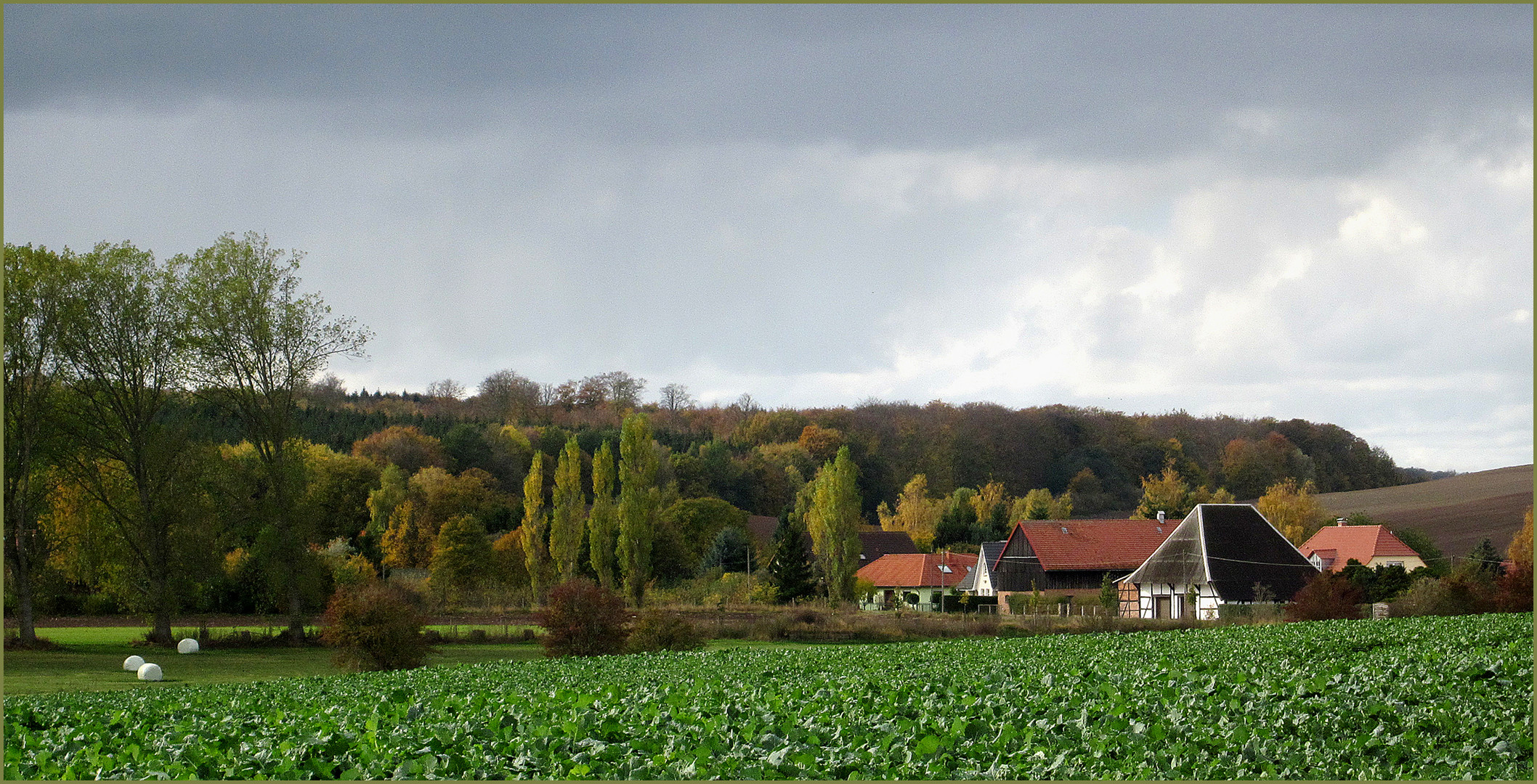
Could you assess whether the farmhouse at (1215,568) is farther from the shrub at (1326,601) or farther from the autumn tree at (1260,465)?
the autumn tree at (1260,465)

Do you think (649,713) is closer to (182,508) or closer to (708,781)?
(708,781)

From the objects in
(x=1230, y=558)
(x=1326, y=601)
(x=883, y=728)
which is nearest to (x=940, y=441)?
(x=1230, y=558)

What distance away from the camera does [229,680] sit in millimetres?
25984

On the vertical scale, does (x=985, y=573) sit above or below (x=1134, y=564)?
below

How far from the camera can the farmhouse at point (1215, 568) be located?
48.4m

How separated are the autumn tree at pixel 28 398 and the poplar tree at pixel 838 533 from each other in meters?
34.4

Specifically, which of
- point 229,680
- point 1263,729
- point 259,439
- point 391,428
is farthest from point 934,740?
point 391,428

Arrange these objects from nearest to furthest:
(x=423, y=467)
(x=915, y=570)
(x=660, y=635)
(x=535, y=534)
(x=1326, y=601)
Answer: (x=660, y=635) → (x=1326, y=601) → (x=535, y=534) → (x=915, y=570) → (x=423, y=467)

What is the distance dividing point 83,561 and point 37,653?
218 inches

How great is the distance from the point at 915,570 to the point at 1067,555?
986 cm

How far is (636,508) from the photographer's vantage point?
5450cm

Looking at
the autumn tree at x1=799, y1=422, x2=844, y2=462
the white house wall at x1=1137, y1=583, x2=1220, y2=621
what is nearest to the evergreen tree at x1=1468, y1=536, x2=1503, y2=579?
the white house wall at x1=1137, y1=583, x2=1220, y2=621

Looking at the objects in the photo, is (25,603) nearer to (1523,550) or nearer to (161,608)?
(161,608)

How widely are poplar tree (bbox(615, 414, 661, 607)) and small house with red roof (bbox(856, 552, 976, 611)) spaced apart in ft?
45.5
